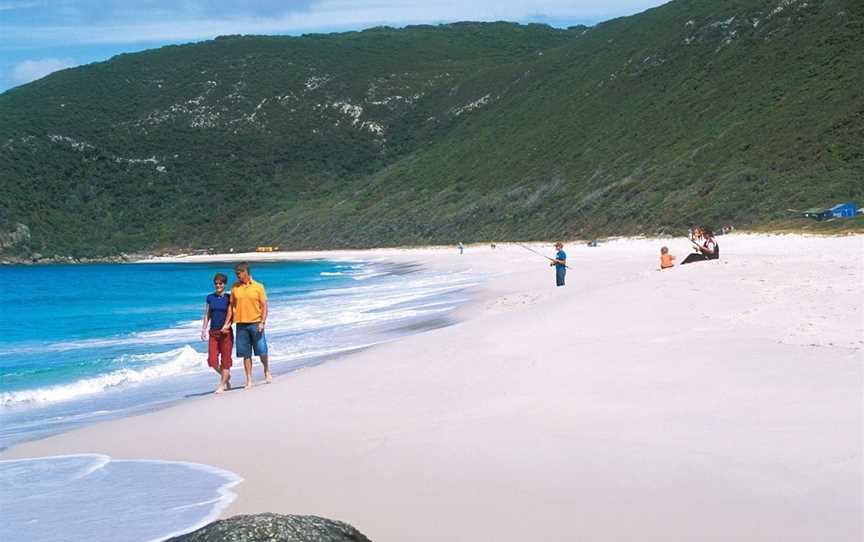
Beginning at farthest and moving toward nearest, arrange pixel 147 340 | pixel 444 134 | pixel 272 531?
pixel 444 134
pixel 147 340
pixel 272 531

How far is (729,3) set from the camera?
88.9 meters

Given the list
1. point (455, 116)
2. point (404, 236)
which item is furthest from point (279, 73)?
point (404, 236)

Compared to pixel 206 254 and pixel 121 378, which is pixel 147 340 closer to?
pixel 121 378

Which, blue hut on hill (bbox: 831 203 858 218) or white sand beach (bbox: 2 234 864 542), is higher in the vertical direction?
blue hut on hill (bbox: 831 203 858 218)

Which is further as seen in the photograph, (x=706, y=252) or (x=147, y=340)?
(x=147, y=340)

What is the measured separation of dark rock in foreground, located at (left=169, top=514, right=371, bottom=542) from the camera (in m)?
3.96

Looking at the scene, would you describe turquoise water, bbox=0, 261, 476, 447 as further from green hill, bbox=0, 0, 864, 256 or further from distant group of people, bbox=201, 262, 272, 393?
green hill, bbox=0, 0, 864, 256

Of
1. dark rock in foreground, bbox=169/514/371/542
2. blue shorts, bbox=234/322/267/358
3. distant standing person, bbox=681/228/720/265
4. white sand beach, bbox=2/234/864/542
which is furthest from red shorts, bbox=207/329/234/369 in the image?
distant standing person, bbox=681/228/720/265

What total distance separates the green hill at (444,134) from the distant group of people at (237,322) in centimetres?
3699

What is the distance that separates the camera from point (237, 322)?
452 inches

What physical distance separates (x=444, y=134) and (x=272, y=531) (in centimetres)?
11316

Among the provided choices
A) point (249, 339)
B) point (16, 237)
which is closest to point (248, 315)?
point (249, 339)

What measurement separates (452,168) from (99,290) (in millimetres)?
51146

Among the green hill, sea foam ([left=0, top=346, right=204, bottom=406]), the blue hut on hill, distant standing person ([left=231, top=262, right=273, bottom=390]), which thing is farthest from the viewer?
the green hill
